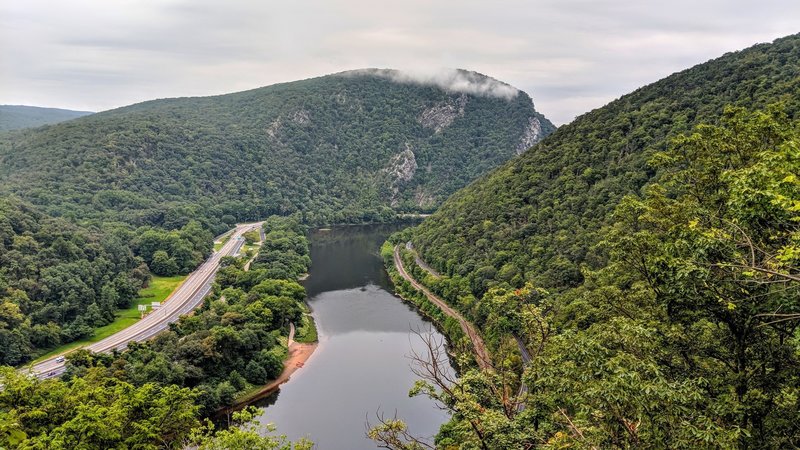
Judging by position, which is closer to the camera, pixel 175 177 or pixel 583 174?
pixel 583 174

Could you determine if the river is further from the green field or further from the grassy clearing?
the grassy clearing

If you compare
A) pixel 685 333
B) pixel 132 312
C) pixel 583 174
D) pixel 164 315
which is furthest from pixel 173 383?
pixel 583 174

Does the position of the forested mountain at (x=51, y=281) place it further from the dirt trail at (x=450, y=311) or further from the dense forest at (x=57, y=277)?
the dirt trail at (x=450, y=311)

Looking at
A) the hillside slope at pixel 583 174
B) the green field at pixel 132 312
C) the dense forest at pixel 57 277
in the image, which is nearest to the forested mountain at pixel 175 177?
the dense forest at pixel 57 277

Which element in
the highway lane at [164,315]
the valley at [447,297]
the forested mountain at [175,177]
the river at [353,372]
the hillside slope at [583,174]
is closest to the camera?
the valley at [447,297]

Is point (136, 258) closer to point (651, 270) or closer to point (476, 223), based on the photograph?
point (476, 223)

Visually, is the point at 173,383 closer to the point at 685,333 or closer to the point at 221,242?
the point at 685,333
